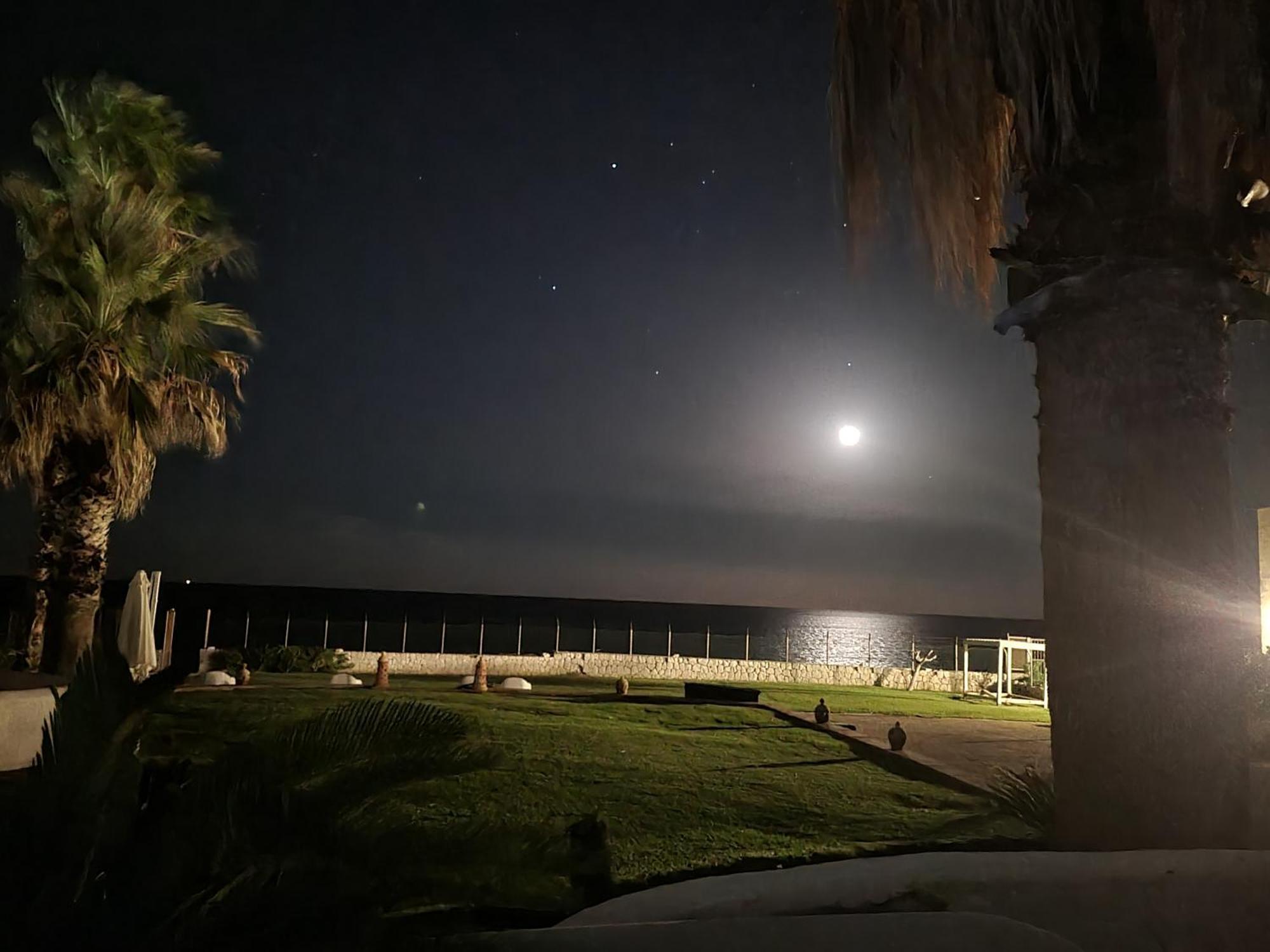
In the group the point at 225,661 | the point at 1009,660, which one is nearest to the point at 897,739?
the point at 1009,660

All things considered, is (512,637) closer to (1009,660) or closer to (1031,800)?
(1009,660)

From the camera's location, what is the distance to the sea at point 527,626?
6366cm

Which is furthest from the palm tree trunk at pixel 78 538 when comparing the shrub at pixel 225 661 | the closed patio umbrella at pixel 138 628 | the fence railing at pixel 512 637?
the fence railing at pixel 512 637

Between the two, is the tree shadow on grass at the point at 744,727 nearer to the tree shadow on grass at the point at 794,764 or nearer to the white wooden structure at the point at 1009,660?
the tree shadow on grass at the point at 794,764

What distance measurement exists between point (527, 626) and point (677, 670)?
151ft

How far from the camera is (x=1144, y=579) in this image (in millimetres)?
4223

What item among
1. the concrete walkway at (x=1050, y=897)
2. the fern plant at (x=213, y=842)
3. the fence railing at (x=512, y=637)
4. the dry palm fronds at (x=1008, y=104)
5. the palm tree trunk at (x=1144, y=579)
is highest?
the dry palm fronds at (x=1008, y=104)

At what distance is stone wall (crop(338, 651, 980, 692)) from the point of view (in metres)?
25.2

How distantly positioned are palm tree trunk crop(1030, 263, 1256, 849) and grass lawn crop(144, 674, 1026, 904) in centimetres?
247

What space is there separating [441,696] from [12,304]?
988 cm

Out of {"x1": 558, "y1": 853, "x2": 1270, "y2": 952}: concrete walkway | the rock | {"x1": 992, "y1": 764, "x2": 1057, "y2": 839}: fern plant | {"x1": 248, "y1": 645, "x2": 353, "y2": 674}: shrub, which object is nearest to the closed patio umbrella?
{"x1": 248, "y1": 645, "x2": 353, "y2": 674}: shrub

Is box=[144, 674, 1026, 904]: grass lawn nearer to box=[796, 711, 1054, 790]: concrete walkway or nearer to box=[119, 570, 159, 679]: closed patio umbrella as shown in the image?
box=[796, 711, 1054, 790]: concrete walkway

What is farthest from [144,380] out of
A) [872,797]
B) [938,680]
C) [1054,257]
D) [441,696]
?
[938,680]

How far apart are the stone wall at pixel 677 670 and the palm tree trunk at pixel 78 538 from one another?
1179cm
